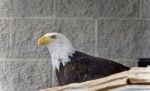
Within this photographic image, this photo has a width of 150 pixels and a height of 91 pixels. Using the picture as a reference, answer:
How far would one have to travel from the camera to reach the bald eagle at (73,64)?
1.80m

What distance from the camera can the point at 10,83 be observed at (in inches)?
91.4

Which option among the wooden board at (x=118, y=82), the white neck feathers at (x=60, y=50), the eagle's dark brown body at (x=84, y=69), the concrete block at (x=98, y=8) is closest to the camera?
the wooden board at (x=118, y=82)

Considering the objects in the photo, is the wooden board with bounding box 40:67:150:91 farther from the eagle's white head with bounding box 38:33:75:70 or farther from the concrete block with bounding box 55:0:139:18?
the concrete block with bounding box 55:0:139:18

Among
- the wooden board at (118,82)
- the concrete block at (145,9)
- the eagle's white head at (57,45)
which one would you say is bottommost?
the wooden board at (118,82)

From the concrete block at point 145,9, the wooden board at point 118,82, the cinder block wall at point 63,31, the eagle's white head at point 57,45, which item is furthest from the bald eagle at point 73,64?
the wooden board at point 118,82

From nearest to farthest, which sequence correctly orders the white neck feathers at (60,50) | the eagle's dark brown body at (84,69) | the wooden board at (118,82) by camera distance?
the wooden board at (118,82) < the eagle's dark brown body at (84,69) < the white neck feathers at (60,50)

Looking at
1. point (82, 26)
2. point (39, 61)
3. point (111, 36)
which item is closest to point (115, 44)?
point (111, 36)

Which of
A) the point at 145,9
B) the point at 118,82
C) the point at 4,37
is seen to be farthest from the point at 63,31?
the point at 118,82

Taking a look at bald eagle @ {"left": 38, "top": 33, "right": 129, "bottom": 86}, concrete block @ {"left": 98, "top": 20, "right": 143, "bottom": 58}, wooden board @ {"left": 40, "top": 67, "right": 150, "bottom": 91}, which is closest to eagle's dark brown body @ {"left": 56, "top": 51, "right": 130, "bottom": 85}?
bald eagle @ {"left": 38, "top": 33, "right": 129, "bottom": 86}

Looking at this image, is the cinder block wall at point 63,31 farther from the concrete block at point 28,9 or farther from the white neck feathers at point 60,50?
the white neck feathers at point 60,50

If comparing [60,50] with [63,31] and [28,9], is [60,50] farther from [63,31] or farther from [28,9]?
[28,9]

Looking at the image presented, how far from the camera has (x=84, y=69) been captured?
1.84m

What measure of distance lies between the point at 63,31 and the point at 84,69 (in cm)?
49

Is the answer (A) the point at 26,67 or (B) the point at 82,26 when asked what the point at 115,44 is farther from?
(A) the point at 26,67
